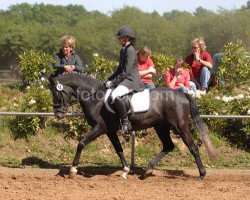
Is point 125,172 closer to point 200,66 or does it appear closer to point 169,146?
point 169,146

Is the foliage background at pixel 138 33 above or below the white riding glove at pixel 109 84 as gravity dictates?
above

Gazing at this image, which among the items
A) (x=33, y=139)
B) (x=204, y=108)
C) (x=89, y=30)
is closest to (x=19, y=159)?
(x=33, y=139)

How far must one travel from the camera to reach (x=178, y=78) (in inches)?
450

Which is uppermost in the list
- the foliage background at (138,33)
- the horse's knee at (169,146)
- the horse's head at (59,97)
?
the foliage background at (138,33)

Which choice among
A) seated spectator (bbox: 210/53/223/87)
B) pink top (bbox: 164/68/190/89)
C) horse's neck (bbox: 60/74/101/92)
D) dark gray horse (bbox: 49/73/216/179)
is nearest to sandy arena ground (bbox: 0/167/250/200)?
dark gray horse (bbox: 49/73/216/179)

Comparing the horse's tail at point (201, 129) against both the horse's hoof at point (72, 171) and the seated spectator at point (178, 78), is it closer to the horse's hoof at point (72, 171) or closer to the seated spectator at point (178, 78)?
the seated spectator at point (178, 78)

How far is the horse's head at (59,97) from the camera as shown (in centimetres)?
944

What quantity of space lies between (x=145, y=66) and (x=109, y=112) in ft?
6.87

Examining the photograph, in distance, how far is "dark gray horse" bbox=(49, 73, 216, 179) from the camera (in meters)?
9.49

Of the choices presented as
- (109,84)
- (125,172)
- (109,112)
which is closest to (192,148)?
(125,172)

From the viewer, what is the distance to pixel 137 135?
1173 cm

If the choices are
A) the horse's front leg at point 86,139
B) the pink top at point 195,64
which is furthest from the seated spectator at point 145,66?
the horse's front leg at point 86,139

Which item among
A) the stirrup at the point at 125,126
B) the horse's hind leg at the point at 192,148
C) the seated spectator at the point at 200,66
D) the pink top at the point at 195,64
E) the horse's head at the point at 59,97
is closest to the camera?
the stirrup at the point at 125,126

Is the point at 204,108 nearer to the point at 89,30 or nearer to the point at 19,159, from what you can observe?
the point at 19,159
